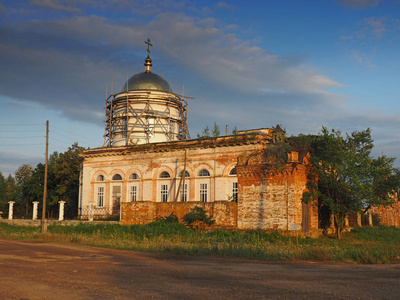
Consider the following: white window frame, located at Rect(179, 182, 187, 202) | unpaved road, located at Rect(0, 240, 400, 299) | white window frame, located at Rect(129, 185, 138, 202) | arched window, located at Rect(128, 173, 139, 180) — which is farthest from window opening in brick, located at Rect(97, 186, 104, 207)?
unpaved road, located at Rect(0, 240, 400, 299)

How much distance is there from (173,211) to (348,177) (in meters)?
9.56

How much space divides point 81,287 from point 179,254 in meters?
7.19

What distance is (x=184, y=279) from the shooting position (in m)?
10.1

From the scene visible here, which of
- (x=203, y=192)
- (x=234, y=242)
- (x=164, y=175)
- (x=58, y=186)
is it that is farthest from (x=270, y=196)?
(x=58, y=186)

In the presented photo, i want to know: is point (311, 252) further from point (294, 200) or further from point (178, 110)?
point (178, 110)

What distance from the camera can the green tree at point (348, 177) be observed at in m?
21.5

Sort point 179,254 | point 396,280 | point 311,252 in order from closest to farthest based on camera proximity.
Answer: point 396,280 < point 311,252 < point 179,254

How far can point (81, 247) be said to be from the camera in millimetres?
18203

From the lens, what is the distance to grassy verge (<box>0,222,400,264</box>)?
47.3 feet

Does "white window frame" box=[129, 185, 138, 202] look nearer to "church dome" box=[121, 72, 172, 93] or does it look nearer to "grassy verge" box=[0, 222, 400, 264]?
"grassy verge" box=[0, 222, 400, 264]

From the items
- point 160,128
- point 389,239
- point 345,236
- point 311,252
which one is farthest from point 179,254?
point 160,128

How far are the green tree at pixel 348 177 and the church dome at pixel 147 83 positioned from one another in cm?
1975

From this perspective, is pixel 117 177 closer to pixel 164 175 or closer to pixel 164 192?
pixel 164 175

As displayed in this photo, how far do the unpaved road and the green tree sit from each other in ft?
29.7
